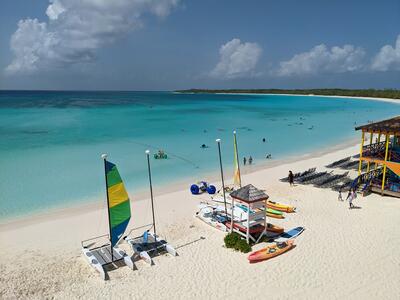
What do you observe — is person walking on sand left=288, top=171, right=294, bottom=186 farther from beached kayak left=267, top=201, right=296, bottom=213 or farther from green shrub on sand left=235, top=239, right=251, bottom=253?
green shrub on sand left=235, top=239, right=251, bottom=253

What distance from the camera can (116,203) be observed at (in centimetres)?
1205

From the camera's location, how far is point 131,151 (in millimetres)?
36375

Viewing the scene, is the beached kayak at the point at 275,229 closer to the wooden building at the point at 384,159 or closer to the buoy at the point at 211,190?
the buoy at the point at 211,190

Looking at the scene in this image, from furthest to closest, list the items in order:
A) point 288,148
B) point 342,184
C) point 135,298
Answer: point 288,148, point 342,184, point 135,298

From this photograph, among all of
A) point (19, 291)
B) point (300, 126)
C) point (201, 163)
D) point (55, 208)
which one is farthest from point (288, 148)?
point (19, 291)

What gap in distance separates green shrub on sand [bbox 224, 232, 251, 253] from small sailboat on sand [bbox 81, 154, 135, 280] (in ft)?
13.1

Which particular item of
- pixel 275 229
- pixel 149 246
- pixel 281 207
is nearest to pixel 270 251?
pixel 275 229

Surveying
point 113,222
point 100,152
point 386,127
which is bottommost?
point 100,152

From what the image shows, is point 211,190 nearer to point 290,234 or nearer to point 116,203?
point 290,234

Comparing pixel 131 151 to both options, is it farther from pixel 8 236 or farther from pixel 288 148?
pixel 8 236

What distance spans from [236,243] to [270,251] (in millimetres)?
1436

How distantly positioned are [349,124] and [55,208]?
185 ft

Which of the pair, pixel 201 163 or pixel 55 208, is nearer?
pixel 55 208

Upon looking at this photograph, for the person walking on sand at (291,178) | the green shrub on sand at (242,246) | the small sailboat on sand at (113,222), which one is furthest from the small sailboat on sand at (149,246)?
the person walking on sand at (291,178)
